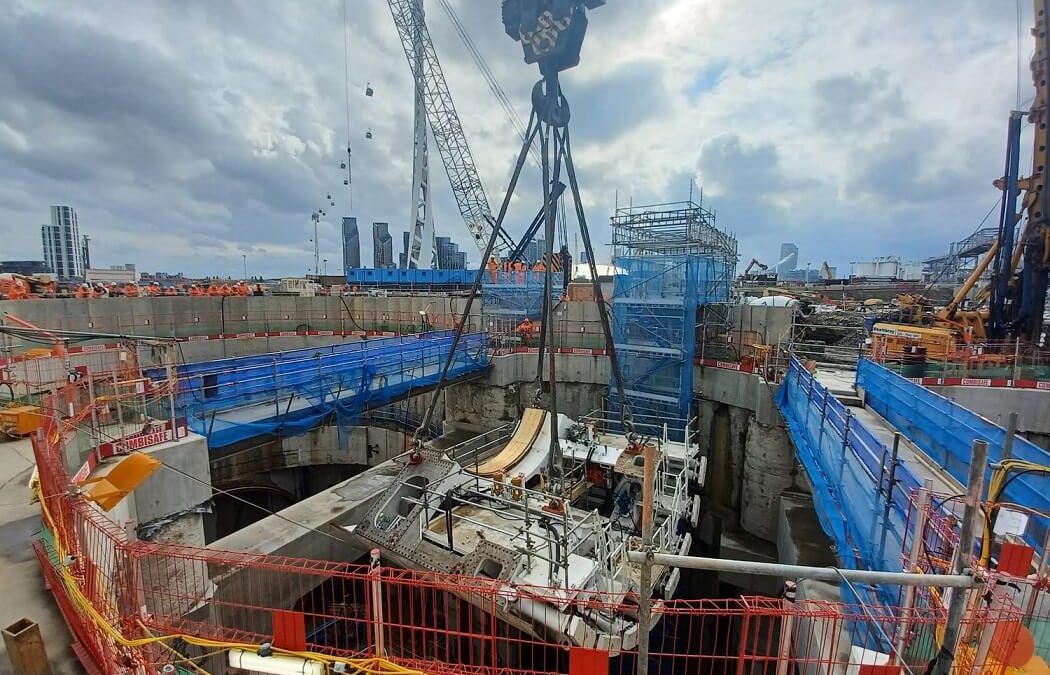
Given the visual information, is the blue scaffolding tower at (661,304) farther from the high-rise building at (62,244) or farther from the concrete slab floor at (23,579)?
the high-rise building at (62,244)

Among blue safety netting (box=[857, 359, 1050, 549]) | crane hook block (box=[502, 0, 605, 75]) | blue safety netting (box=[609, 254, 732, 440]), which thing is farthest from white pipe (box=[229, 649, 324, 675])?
blue safety netting (box=[609, 254, 732, 440])

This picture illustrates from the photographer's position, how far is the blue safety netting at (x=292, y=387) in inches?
364

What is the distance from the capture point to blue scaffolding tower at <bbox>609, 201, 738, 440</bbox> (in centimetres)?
1502

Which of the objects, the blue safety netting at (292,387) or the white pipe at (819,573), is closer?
the white pipe at (819,573)

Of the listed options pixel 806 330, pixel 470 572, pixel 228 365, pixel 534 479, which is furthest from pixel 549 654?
pixel 806 330

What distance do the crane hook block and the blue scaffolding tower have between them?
7899mm

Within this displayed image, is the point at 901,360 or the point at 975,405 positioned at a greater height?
the point at 901,360

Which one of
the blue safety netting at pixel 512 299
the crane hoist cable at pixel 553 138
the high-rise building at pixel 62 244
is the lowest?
the blue safety netting at pixel 512 299

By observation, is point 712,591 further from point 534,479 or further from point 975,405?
point 975,405

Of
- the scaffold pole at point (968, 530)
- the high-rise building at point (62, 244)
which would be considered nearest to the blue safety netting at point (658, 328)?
the scaffold pole at point (968, 530)

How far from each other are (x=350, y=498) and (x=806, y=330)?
21189 mm

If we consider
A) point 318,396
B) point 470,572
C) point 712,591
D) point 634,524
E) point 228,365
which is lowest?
point 712,591

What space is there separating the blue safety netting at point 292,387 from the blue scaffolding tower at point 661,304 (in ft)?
24.2

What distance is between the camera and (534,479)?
33.4 feet
